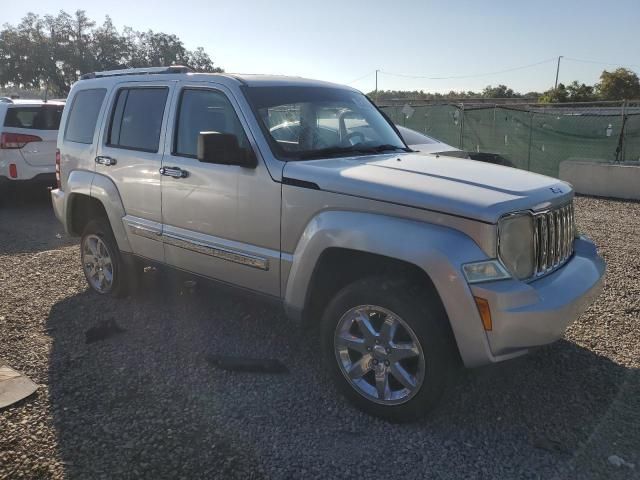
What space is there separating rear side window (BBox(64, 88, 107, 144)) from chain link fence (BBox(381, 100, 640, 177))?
37.1 feet

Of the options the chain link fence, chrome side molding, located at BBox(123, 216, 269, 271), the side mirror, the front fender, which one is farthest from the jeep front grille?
the chain link fence

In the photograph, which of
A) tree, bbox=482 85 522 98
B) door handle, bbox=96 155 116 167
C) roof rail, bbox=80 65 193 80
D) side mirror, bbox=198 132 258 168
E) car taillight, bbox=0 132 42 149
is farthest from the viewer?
tree, bbox=482 85 522 98

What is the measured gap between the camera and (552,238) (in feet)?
10.9

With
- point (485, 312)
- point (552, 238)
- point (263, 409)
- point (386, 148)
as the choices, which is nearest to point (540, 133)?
point (386, 148)

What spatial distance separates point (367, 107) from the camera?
A: 482cm

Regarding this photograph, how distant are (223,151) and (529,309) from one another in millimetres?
2101

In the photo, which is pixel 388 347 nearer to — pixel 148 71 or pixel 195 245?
pixel 195 245

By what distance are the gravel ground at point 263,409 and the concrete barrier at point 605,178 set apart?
22.9 ft

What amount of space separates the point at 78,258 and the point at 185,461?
15.5 ft

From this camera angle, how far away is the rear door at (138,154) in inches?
180

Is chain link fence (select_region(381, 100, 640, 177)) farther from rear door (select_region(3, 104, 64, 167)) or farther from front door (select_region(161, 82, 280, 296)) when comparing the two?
front door (select_region(161, 82, 280, 296))

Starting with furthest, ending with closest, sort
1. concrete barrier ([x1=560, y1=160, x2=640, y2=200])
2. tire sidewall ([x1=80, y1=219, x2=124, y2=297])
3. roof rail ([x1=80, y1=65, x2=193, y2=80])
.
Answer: concrete barrier ([x1=560, y1=160, x2=640, y2=200]) → tire sidewall ([x1=80, y1=219, x2=124, y2=297]) → roof rail ([x1=80, y1=65, x2=193, y2=80])

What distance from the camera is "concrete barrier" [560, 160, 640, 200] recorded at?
11.2m

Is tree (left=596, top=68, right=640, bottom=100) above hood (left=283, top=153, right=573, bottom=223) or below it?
above
